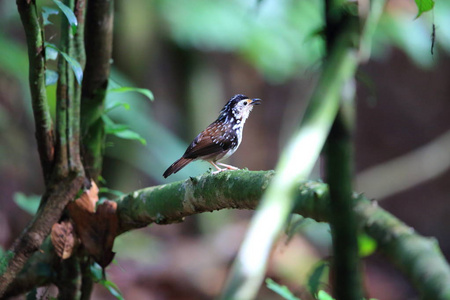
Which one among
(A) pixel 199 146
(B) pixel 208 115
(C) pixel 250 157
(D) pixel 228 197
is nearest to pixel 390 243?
(D) pixel 228 197

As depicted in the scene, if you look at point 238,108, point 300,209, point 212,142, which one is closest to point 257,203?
point 300,209

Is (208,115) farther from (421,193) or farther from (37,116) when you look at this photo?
(37,116)

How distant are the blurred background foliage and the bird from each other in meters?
2.06

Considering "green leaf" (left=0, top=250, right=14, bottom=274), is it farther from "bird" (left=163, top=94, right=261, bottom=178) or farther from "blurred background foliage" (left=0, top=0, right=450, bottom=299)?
"blurred background foliage" (left=0, top=0, right=450, bottom=299)

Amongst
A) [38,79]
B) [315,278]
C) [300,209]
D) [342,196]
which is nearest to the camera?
[342,196]

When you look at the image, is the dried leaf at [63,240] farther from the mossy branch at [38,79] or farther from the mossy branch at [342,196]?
the mossy branch at [342,196]

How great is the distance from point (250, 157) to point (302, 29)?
12.8 ft

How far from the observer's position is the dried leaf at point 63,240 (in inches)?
74.8

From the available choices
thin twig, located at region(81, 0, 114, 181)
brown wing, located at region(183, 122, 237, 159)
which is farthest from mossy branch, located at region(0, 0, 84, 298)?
brown wing, located at region(183, 122, 237, 159)

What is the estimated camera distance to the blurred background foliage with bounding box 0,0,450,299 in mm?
5836

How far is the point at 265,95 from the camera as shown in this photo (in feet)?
33.7

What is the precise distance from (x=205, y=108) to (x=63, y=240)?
529 cm

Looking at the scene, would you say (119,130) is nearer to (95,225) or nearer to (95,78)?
(95,78)

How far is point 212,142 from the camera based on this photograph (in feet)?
8.14
